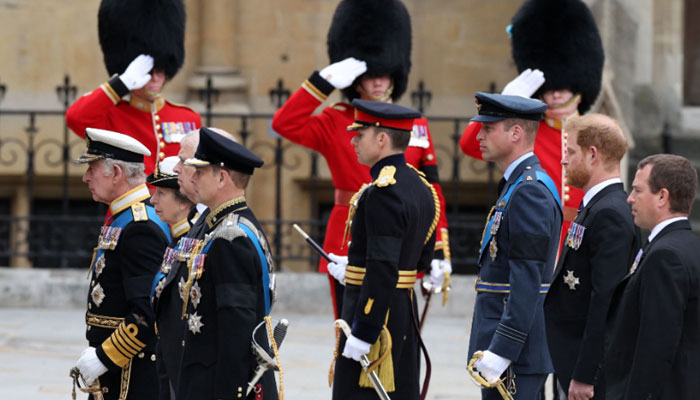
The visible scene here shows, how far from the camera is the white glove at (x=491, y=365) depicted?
450cm

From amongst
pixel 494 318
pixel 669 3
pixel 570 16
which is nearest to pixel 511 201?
pixel 494 318

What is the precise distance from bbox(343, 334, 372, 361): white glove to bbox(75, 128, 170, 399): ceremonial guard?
0.75 meters

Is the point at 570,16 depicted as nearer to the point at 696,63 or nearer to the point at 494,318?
the point at 494,318

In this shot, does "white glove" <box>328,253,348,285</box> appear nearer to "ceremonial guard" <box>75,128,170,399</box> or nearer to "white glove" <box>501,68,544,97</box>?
"ceremonial guard" <box>75,128,170,399</box>

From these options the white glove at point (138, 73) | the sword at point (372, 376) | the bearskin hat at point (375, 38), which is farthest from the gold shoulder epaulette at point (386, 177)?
the white glove at point (138, 73)

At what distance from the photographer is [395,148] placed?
5137 millimetres

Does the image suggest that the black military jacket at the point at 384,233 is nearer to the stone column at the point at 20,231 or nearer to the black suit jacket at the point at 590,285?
the black suit jacket at the point at 590,285

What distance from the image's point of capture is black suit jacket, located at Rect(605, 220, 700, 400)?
402 centimetres

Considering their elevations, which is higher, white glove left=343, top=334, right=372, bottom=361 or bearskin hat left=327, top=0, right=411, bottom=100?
bearskin hat left=327, top=0, right=411, bottom=100

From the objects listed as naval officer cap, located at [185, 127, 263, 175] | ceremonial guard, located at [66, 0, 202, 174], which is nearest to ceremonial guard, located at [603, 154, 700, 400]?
naval officer cap, located at [185, 127, 263, 175]

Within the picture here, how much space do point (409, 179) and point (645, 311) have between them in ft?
4.20

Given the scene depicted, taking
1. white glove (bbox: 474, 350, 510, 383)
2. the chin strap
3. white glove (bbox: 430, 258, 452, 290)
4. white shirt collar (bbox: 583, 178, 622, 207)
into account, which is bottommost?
white glove (bbox: 474, 350, 510, 383)

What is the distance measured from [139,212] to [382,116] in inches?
40.8

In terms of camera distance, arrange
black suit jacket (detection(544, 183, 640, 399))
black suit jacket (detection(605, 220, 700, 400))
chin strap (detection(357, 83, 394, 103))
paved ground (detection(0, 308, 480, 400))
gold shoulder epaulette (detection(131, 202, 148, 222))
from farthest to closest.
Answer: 1. paved ground (detection(0, 308, 480, 400))
2. chin strap (detection(357, 83, 394, 103))
3. gold shoulder epaulette (detection(131, 202, 148, 222))
4. black suit jacket (detection(544, 183, 640, 399))
5. black suit jacket (detection(605, 220, 700, 400))
